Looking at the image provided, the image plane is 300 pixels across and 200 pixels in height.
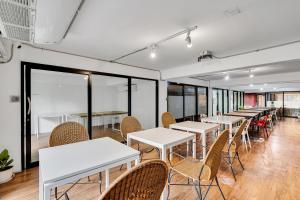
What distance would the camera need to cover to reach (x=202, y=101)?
24.1 ft

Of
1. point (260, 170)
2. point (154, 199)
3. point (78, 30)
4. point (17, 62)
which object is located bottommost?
point (260, 170)

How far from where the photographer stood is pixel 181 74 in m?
4.52

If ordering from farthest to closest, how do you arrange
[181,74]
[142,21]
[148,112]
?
[148,112]
[181,74]
[142,21]

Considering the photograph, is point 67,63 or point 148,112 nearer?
point 67,63

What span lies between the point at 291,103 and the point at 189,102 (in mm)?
9117

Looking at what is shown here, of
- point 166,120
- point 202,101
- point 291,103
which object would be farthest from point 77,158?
point 291,103

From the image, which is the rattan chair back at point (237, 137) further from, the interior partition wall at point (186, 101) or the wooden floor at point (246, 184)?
the interior partition wall at point (186, 101)

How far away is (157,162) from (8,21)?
82.7 inches

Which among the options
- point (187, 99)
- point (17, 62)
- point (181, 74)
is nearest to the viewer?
point (17, 62)

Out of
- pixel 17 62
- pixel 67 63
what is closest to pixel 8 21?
pixel 17 62

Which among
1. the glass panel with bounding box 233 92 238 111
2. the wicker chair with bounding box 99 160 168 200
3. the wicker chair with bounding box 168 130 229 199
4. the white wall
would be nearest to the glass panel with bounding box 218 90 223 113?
the glass panel with bounding box 233 92 238 111

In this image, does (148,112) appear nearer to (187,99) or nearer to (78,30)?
(187,99)

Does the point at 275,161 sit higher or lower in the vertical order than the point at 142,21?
lower

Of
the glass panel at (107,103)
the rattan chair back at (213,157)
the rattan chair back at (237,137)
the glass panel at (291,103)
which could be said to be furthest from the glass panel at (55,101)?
the glass panel at (291,103)
